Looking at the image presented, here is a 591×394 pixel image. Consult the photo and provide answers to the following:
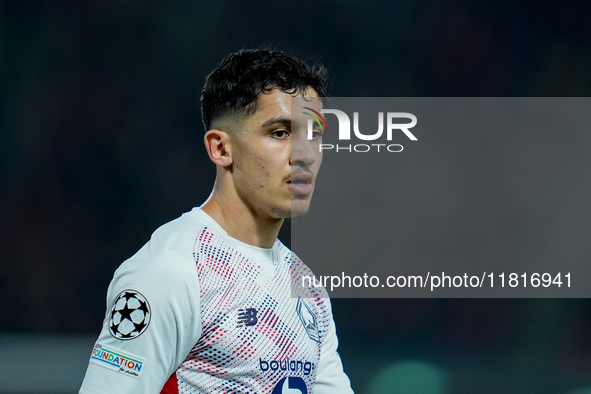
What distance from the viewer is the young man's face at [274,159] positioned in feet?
6.40

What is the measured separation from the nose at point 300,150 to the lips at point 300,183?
1.4 inches

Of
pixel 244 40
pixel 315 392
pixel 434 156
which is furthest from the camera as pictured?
pixel 244 40

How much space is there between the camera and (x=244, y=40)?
5.54 m

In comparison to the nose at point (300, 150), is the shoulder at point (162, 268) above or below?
below

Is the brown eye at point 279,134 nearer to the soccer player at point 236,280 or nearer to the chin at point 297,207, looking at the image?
the soccer player at point 236,280

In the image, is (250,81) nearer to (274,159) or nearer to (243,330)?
(274,159)

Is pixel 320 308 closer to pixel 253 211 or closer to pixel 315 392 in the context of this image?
pixel 315 392

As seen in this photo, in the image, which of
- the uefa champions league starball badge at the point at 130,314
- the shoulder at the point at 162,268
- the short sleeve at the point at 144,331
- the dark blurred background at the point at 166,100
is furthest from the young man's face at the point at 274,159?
the dark blurred background at the point at 166,100

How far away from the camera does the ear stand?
2.01 m

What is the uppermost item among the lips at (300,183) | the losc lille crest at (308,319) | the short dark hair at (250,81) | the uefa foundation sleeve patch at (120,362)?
the short dark hair at (250,81)

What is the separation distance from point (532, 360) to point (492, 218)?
1182mm

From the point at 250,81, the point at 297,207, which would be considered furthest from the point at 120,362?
the point at 250,81

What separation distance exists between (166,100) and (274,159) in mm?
3840

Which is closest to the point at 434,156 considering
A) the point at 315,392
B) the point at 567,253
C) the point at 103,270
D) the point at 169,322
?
the point at 567,253
